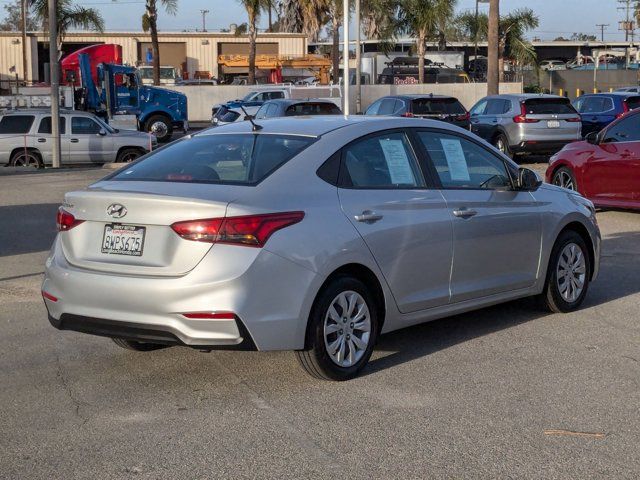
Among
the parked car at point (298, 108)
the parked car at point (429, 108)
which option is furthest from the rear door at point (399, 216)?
the parked car at point (429, 108)

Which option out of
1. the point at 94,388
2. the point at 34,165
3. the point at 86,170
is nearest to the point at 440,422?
the point at 94,388

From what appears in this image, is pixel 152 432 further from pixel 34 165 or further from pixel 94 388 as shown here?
pixel 34 165

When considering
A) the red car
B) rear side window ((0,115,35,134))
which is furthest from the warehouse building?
the red car

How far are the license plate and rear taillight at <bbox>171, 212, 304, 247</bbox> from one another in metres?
0.28

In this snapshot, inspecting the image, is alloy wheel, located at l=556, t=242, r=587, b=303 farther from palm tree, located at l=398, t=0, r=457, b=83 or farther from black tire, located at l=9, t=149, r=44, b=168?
palm tree, located at l=398, t=0, r=457, b=83

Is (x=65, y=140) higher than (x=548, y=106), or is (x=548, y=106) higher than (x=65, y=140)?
(x=548, y=106)

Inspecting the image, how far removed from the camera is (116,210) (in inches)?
239

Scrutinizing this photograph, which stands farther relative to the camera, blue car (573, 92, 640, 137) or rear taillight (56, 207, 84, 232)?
blue car (573, 92, 640, 137)

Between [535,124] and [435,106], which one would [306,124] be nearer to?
[535,124]

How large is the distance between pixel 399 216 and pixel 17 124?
20.0 m

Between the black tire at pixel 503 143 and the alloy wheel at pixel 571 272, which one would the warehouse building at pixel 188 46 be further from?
the alloy wheel at pixel 571 272

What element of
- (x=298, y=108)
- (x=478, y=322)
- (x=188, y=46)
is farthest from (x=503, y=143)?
(x=188, y=46)

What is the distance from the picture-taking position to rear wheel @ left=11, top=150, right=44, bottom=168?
2473 cm

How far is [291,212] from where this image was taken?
6.03 meters
